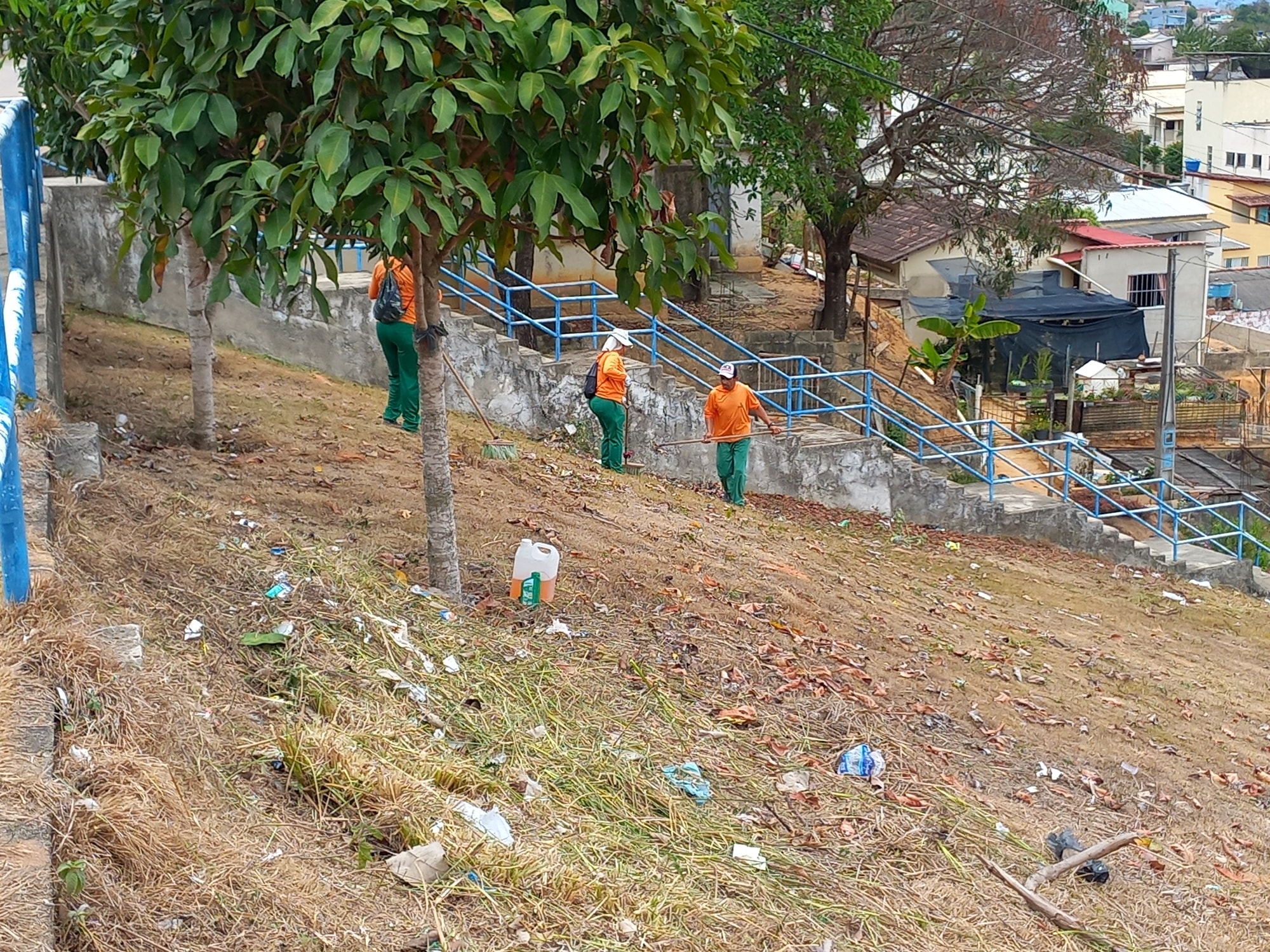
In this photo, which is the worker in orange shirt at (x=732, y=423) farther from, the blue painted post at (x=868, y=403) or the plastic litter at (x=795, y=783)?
the plastic litter at (x=795, y=783)

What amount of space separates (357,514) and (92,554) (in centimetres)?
280

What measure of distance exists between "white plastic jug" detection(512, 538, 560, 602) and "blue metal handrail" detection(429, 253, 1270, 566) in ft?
18.5

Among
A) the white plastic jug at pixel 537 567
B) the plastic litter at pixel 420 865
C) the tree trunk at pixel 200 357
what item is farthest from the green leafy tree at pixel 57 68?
the plastic litter at pixel 420 865

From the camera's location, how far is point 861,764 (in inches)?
258

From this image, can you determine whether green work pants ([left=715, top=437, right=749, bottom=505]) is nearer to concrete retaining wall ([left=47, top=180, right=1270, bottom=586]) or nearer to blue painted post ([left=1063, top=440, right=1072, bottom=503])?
concrete retaining wall ([left=47, top=180, right=1270, bottom=586])

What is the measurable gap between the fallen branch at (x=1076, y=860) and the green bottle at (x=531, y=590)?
2.89 metres

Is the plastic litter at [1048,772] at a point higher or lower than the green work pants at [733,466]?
lower

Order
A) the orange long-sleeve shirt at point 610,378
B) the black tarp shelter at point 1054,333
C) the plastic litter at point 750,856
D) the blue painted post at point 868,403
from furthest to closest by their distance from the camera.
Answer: the black tarp shelter at point 1054,333 → the blue painted post at point 868,403 → the orange long-sleeve shirt at point 610,378 → the plastic litter at point 750,856

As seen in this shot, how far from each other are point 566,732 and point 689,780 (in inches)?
23.0

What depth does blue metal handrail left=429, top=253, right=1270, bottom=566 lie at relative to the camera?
15.7 m

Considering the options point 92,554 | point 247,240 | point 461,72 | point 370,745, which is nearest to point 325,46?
point 461,72

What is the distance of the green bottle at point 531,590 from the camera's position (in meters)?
7.29

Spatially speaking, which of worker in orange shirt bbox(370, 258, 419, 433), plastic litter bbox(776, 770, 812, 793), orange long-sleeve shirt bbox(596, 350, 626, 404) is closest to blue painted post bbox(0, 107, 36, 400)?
worker in orange shirt bbox(370, 258, 419, 433)

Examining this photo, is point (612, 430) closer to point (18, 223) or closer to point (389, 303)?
point (389, 303)
